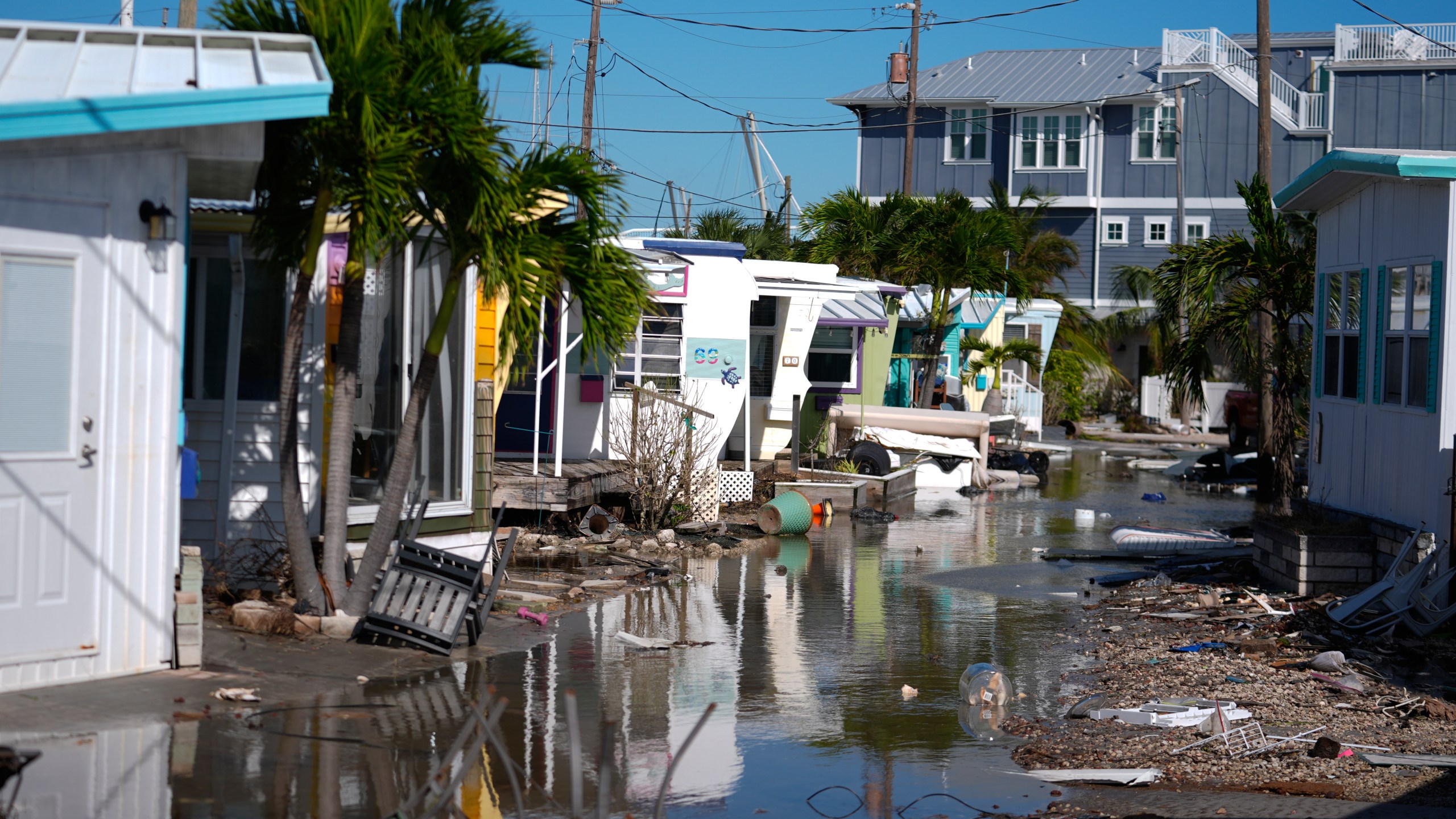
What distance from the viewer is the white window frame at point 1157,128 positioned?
133ft

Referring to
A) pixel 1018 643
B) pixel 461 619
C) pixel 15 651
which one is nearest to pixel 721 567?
pixel 1018 643

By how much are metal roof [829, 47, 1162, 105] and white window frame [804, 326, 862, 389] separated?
22201mm

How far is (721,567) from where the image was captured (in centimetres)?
1345

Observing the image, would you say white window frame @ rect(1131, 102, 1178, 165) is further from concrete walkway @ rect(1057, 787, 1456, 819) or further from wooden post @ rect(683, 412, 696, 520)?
concrete walkway @ rect(1057, 787, 1456, 819)

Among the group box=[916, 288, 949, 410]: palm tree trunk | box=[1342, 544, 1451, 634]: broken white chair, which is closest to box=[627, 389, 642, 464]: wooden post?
box=[1342, 544, 1451, 634]: broken white chair

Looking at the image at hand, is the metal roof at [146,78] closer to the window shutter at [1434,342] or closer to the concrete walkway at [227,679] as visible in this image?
the concrete walkway at [227,679]

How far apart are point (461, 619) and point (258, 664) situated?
1.27 meters

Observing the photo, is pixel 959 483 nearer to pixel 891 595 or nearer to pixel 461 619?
pixel 891 595

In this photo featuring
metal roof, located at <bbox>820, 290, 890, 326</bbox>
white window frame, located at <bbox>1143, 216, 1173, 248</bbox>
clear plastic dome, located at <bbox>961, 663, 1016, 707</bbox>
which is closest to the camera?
clear plastic dome, located at <bbox>961, 663, 1016, 707</bbox>

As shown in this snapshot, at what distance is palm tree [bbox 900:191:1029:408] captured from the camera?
82.2 ft

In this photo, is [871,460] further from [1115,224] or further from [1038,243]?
[1115,224]

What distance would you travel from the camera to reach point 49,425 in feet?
22.3

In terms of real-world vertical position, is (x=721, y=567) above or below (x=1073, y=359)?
below

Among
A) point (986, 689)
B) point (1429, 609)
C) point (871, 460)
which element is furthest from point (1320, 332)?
point (871, 460)
